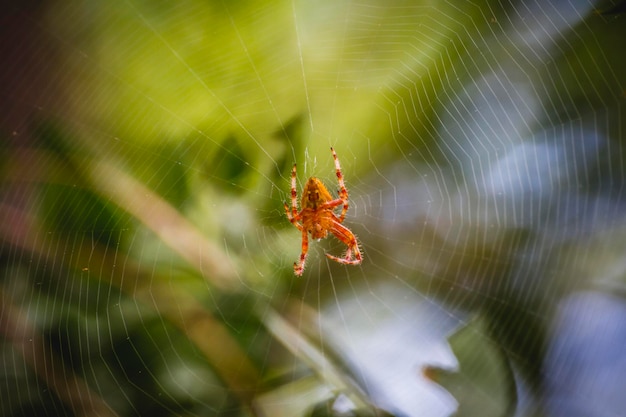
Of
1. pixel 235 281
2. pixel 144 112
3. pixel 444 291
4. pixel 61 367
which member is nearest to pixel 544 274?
pixel 444 291

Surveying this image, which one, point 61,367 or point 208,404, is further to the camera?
point 208,404

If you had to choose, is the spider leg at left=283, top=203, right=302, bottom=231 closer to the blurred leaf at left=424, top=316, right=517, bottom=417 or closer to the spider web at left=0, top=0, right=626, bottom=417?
the spider web at left=0, top=0, right=626, bottom=417

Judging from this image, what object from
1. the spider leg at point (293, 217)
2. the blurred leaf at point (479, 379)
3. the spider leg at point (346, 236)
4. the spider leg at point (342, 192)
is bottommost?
the blurred leaf at point (479, 379)

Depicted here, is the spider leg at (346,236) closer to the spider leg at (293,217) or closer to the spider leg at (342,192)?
the spider leg at (342,192)

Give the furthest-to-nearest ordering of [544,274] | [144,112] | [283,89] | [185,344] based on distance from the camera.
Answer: [544,274] → [283,89] → [185,344] → [144,112]

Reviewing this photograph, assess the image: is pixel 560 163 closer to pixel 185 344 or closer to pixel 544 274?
pixel 544 274

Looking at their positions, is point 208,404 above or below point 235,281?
below

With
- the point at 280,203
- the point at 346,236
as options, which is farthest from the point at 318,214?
the point at 280,203

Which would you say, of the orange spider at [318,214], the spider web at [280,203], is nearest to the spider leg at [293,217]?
the orange spider at [318,214]
